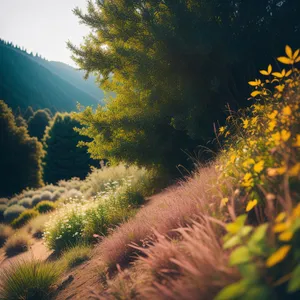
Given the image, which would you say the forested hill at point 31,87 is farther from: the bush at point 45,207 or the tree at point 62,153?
the bush at point 45,207

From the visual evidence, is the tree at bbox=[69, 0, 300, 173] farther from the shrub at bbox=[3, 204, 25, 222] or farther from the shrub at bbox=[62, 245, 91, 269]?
the shrub at bbox=[3, 204, 25, 222]

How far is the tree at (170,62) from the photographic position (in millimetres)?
5250

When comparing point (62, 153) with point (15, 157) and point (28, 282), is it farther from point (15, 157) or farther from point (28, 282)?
point (28, 282)

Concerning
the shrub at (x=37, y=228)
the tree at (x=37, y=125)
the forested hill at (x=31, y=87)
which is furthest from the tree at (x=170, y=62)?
the forested hill at (x=31, y=87)

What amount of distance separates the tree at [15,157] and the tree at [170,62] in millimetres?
21669

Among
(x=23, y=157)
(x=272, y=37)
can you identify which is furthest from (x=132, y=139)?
(x=23, y=157)

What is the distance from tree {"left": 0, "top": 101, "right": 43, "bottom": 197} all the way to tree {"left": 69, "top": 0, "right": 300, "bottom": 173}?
21669 millimetres

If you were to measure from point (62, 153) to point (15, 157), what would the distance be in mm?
4977

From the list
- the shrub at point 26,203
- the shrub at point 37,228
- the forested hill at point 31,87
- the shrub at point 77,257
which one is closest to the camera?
the shrub at point 77,257

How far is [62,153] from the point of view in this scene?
25203 mm

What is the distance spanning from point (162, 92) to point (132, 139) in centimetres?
168

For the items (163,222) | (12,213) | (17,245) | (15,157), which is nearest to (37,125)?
(15,157)

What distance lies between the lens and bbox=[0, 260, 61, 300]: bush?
9.99 ft

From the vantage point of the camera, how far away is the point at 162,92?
629 centimetres
